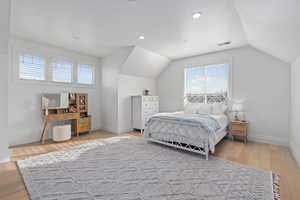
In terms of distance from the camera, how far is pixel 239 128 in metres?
3.75

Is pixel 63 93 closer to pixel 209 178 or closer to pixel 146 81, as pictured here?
pixel 146 81

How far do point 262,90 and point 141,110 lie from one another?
3676 mm

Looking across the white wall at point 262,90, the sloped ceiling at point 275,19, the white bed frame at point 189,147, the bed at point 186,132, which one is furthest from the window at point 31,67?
the white wall at point 262,90

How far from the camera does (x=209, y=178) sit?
2018 mm

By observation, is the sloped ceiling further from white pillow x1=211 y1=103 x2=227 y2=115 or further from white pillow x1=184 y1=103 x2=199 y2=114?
white pillow x1=184 y1=103 x2=199 y2=114

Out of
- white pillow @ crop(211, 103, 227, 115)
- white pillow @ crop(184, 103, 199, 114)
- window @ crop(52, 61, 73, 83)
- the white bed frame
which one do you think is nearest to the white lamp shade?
white pillow @ crop(211, 103, 227, 115)

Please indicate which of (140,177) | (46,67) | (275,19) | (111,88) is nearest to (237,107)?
(275,19)

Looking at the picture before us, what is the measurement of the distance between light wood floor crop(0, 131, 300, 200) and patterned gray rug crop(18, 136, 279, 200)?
0.12 metres

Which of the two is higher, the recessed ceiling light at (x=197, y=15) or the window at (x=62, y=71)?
the recessed ceiling light at (x=197, y=15)

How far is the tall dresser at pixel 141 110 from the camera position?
487 cm

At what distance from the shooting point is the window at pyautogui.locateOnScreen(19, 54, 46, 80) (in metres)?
3.62

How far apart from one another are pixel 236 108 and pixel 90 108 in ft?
15.9

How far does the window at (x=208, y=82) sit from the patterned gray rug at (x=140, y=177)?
2.48 meters

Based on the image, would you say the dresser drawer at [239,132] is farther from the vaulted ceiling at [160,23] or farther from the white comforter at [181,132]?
the vaulted ceiling at [160,23]
